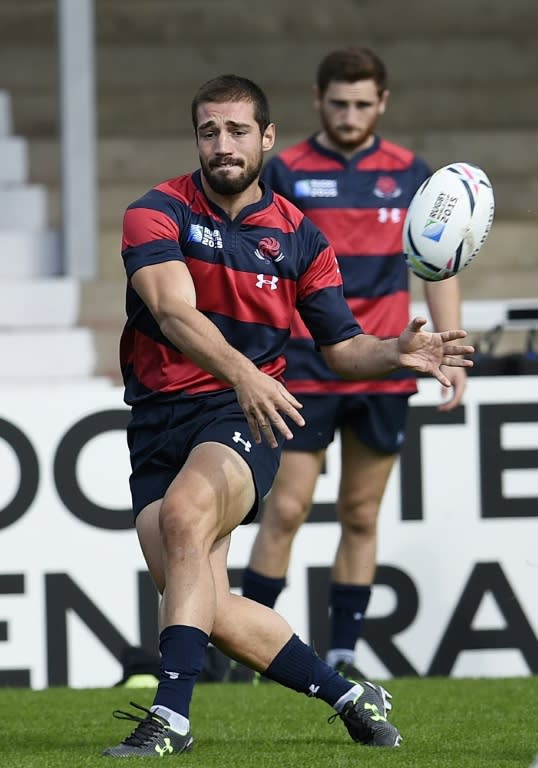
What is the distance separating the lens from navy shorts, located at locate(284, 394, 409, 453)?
6.16 m

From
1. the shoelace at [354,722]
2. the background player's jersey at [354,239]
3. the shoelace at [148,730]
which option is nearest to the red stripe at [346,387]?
the background player's jersey at [354,239]

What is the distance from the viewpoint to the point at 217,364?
4227 mm

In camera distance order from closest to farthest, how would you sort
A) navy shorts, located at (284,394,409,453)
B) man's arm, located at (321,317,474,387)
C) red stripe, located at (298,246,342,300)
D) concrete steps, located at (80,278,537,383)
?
man's arm, located at (321,317,474,387) < red stripe, located at (298,246,342,300) < navy shorts, located at (284,394,409,453) < concrete steps, located at (80,278,537,383)

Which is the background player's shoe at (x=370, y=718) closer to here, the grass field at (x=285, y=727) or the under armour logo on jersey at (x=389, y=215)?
the grass field at (x=285, y=727)

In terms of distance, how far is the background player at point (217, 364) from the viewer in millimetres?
4270

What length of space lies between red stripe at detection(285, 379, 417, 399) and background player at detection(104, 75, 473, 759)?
141cm

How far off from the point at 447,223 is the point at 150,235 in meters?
0.81

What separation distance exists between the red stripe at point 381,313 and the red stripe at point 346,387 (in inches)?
6.8

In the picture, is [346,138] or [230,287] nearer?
[230,287]

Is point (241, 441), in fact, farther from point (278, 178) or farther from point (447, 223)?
point (278, 178)

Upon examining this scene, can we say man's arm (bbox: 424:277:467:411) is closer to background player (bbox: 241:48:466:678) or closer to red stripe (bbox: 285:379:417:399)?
background player (bbox: 241:48:466:678)

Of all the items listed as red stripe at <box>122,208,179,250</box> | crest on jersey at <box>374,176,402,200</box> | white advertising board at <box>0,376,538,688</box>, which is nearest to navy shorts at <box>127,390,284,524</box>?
red stripe at <box>122,208,179,250</box>

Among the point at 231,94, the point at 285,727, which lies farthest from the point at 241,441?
the point at 285,727

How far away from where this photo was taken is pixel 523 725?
5078 mm
